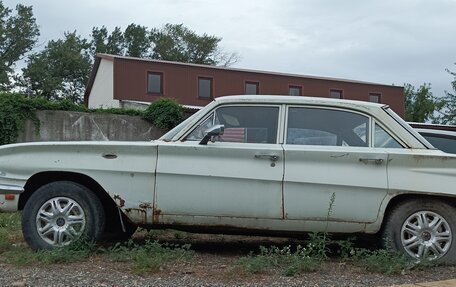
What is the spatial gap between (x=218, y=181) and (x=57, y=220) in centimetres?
169

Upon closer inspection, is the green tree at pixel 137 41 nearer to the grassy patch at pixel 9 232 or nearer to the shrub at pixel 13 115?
the shrub at pixel 13 115

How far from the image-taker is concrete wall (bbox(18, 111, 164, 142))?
52.9 feet

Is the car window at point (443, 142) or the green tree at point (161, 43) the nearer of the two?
the car window at point (443, 142)

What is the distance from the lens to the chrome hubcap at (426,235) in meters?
5.41

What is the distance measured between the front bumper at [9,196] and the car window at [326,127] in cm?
283

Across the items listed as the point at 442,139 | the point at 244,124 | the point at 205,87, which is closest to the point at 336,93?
the point at 205,87

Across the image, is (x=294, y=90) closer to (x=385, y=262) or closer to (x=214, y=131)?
(x=214, y=131)

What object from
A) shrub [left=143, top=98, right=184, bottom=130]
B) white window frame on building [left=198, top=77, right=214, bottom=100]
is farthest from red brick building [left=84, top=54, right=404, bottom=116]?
shrub [left=143, top=98, right=184, bottom=130]

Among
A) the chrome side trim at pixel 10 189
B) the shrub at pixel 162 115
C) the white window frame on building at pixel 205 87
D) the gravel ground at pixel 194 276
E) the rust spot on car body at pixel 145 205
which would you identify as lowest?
the gravel ground at pixel 194 276

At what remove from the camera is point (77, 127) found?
16.4m

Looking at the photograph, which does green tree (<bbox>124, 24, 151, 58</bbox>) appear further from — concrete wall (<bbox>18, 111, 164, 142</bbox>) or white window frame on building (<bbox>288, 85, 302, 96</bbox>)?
concrete wall (<bbox>18, 111, 164, 142</bbox>)

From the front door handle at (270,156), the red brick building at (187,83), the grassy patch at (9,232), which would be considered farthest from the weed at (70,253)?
the red brick building at (187,83)

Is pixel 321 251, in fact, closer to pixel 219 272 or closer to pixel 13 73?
pixel 219 272

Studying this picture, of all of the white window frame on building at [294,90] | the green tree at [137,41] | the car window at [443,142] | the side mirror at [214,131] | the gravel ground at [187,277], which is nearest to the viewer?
the gravel ground at [187,277]
